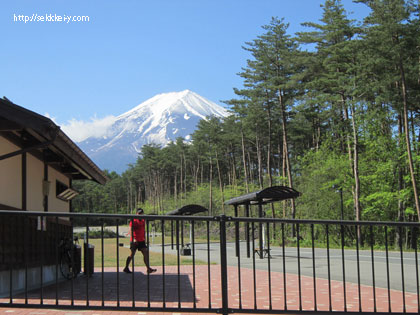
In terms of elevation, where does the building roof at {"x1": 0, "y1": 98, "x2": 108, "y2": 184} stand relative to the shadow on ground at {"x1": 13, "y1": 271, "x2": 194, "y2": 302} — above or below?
above

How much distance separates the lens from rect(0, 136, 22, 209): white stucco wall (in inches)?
347

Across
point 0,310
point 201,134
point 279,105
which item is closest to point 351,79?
point 279,105

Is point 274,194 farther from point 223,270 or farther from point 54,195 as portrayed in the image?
point 223,270

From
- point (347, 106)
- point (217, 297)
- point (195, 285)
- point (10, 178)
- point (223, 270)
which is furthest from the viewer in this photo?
point (347, 106)

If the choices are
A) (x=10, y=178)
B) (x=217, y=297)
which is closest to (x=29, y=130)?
(x=10, y=178)

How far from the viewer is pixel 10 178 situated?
9.30 meters

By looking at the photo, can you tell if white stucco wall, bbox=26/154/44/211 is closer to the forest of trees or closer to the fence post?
the fence post

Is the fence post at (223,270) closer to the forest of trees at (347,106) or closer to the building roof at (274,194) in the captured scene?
the building roof at (274,194)

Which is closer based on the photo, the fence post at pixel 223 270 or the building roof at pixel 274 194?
the fence post at pixel 223 270

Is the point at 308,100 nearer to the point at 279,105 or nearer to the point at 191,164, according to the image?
the point at 279,105

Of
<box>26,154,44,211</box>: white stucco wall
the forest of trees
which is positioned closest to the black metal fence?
<box>26,154,44,211</box>: white stucco wall

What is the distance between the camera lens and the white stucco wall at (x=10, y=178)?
8.81 m

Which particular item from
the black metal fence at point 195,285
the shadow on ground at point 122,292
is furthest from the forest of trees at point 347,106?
the shadow on ground at point 122,292

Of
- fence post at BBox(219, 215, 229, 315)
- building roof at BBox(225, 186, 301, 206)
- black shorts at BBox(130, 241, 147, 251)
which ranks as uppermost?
building roof at BBox(225, 186, 301, 206)
